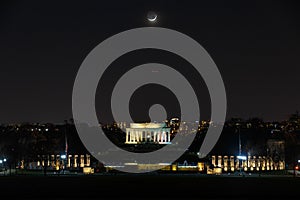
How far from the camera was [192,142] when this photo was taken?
15138 centimetres

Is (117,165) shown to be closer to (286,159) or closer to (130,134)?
(286,159)

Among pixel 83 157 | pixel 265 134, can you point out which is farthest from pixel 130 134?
pixel 83 157

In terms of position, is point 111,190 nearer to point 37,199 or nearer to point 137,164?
point 37,199

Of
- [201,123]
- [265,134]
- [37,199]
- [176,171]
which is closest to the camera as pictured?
[37,199]

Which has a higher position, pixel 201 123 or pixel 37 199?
pixel 201 123

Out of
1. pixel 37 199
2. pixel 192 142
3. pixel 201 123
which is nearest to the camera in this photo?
pixel 37 199

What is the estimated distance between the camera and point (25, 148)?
112 m

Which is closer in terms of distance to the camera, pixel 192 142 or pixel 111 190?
pixel 111 190

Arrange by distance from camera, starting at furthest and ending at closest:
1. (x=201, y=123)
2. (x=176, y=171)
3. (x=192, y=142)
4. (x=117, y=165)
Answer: (x=201, y=123) → (x=192, y=142) → (x=117, y=165) → (x=176, y=171)

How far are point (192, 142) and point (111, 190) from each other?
102m

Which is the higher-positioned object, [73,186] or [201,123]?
[201,123]

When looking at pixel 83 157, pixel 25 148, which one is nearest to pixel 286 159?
pixel 83 157

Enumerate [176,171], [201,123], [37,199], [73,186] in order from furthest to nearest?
[201,123]
[176,171]
[73,186]
[37,199]

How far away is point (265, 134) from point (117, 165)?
45.2 m
